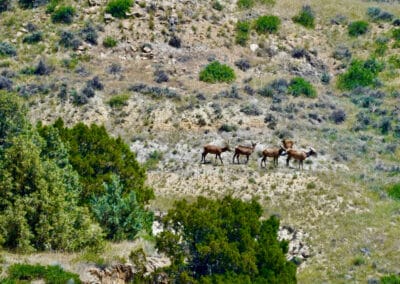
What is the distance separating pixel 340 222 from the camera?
41.5m

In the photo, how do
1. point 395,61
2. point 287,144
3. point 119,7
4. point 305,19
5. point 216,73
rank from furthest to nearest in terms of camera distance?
point 305,19
point 395,61
point 119,7
point 216,73
point 287,144

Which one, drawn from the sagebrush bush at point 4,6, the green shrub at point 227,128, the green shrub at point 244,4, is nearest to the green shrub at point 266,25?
the green shrub at point 244,4

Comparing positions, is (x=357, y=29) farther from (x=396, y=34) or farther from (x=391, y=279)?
(x=391, y=279)

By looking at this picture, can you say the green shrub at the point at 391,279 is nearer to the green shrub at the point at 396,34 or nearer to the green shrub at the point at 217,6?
the green shrub at the point at 396,34

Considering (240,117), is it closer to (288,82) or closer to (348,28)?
(288,82)

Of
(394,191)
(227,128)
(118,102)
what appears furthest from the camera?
(118,102)

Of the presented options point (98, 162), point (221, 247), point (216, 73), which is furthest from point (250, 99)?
point (221, 247)

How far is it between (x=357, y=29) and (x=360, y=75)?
679cm

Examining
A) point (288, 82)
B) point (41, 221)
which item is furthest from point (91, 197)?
point (288, 82)

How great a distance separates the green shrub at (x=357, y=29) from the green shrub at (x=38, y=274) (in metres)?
43.8

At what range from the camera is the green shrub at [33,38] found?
59.1 metres

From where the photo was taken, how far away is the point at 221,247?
28031mm

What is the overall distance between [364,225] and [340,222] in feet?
3.92

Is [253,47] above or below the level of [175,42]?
below
